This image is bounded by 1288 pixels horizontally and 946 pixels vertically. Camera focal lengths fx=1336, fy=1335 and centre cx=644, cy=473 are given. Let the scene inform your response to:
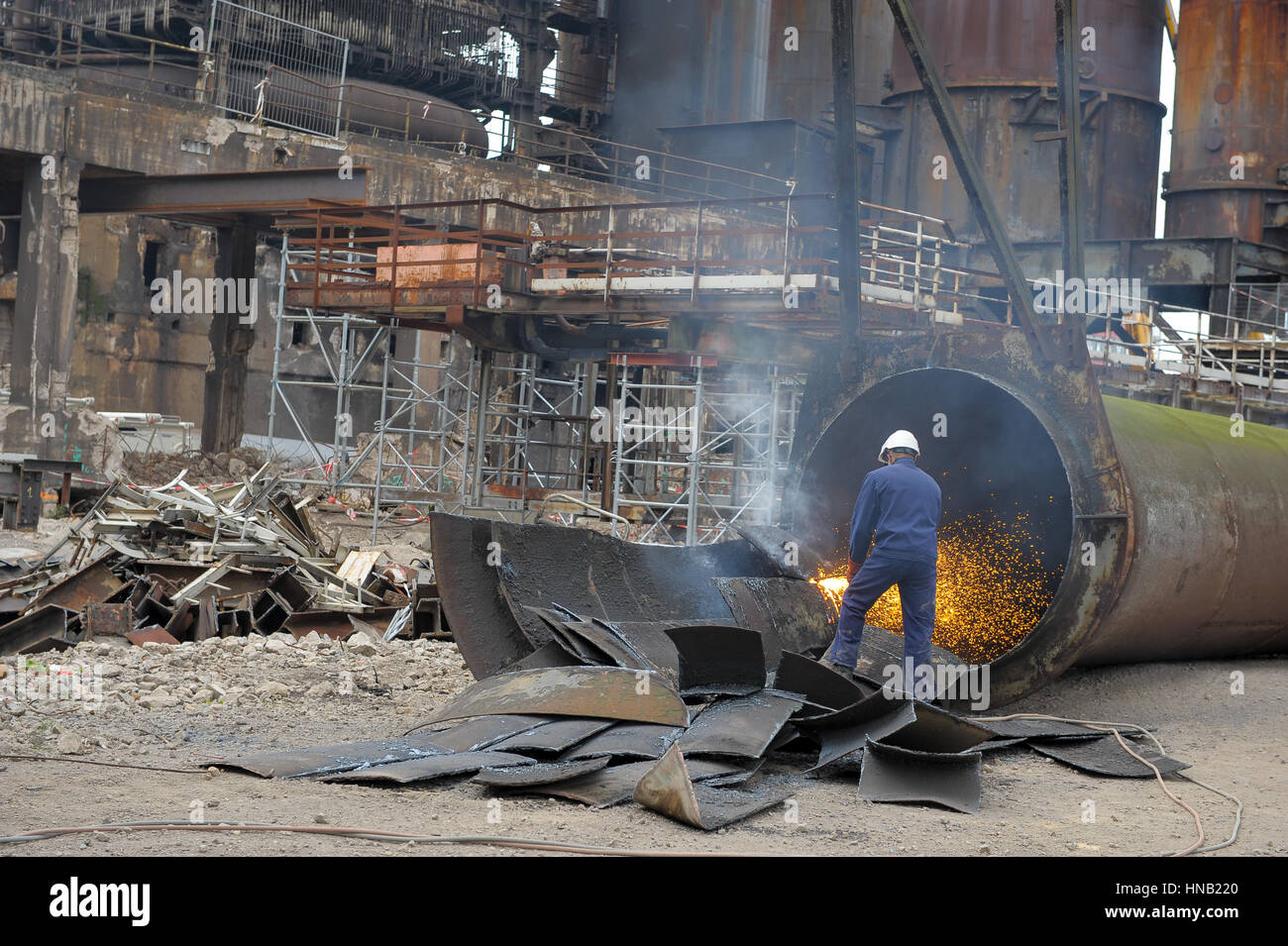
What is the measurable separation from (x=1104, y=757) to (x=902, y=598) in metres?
1.33

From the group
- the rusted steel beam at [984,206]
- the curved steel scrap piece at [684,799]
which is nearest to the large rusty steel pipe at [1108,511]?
the rusted steel beam at [984,206]

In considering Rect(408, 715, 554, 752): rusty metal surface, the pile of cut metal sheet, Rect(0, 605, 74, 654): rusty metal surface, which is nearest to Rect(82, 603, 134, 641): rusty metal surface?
Rect(0, 605, 74, 654): rusty metal surface

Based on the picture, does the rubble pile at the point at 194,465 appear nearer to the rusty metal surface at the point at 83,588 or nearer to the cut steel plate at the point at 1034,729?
the rusty metal surface at the point at 83,588

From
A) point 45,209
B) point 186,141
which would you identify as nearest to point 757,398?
point 186,141

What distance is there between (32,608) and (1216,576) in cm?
839

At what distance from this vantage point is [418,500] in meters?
23.5

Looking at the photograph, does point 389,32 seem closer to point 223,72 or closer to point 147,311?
point 223,72

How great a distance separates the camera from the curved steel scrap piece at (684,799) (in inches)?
194

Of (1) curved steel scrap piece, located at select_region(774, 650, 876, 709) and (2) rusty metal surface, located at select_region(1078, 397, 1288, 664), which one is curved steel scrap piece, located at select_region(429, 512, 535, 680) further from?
(2) rusty metal surface, located at select_region(1078, 397, 1288, 664)

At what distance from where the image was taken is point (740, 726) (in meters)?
6.08

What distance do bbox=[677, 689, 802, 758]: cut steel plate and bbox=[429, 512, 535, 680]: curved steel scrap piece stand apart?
1417mm

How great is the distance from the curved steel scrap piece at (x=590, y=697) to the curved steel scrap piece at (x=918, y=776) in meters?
0.90

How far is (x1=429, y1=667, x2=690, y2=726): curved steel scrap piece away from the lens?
623 cm
